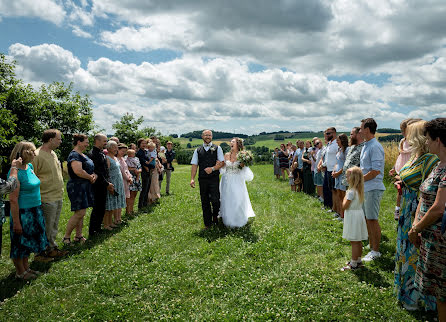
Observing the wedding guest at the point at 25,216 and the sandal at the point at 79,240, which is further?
the sandal at the point at 79,240

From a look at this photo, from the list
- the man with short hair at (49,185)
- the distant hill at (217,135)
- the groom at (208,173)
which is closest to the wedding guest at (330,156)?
the groom at (208,173)

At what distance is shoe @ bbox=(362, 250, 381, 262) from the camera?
5984 mm

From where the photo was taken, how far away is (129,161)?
11.0 m

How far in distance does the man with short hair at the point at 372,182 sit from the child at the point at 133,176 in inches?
316

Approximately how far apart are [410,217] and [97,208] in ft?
25.3

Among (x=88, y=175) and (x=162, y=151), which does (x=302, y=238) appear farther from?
(x=162, y=151)

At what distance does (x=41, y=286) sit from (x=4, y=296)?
1.86 feet

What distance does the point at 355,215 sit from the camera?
18.4 feet

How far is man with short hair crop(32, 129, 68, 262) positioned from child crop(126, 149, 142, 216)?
3.96 m

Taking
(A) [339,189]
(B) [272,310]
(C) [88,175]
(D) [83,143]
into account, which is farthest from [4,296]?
(A) [339,189]

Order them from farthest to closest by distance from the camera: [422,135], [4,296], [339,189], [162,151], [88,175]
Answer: [162,151] < [339,189] < [88,175] < [4,296] < [422,135]

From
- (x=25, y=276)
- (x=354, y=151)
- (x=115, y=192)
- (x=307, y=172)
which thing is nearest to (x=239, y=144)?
(x=354, y=151)

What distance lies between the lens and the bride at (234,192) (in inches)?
340

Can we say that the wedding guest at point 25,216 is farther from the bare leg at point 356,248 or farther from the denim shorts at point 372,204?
the denim shorts at point 372,204
